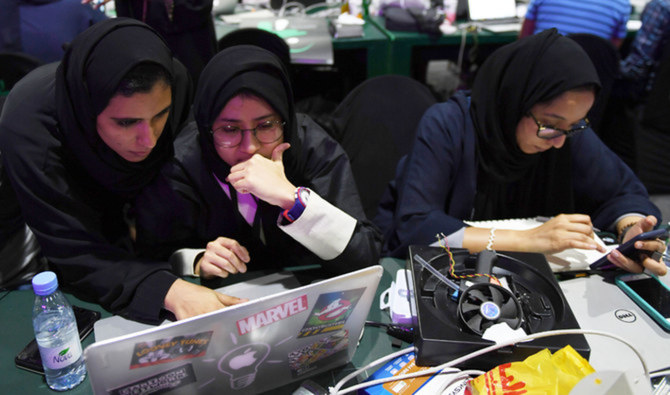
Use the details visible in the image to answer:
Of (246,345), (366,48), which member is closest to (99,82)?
(246,345)

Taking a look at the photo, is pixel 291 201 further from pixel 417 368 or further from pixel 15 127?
pixel 15 127

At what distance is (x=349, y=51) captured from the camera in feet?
10.9

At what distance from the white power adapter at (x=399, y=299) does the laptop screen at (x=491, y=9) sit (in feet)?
9.08

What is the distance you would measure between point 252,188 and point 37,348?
1.70 ft

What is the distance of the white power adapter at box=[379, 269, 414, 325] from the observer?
40.1 inches

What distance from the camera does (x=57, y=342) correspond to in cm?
87

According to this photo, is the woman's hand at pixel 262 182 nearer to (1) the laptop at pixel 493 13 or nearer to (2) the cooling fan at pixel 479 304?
(2) the cooling fan at pixel 479 304

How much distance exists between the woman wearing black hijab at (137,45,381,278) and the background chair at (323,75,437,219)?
41 cm

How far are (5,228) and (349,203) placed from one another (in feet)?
2.77

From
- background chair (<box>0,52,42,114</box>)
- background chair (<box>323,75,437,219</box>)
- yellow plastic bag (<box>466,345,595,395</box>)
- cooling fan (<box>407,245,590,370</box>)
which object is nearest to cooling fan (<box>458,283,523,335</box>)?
cooling fan (<box>407,245,590,370</box>)

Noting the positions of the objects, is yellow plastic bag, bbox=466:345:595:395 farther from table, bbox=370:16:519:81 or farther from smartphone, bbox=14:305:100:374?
table, bbox=370:16:519:81

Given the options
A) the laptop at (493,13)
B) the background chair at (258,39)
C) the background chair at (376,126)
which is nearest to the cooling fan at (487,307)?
the background chair at (376,126)

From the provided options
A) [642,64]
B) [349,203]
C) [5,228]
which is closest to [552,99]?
[349,203]

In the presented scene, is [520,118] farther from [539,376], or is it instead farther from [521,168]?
[539,376]
